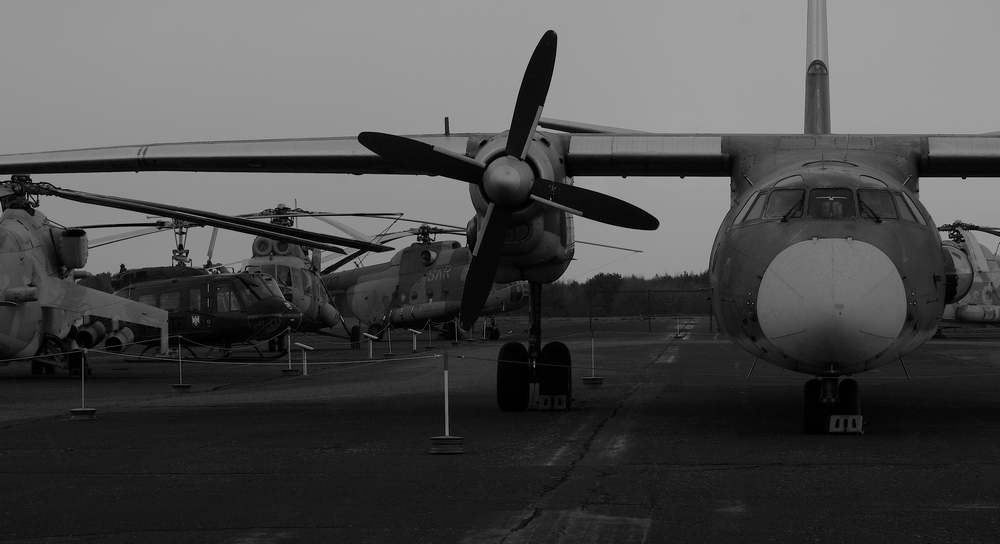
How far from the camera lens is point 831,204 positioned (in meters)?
10.0

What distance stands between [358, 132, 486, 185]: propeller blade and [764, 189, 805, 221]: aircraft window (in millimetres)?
3599

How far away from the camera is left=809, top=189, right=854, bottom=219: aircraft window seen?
32.4 ft

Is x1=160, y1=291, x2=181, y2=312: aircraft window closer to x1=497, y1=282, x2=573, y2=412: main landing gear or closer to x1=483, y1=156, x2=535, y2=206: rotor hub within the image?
x1=497, y1=282, x2=573, y2=412: main landing gear

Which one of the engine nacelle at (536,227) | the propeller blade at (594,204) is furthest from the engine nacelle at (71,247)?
the propeller blade at (594,204)

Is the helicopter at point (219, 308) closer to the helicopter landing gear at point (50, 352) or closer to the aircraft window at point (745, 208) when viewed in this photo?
the helicopter landing gear at point (50, 352)

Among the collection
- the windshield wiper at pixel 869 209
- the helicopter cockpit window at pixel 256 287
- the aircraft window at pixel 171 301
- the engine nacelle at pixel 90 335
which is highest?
the windshield wiper at pixel 869 209

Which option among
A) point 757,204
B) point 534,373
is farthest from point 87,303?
point 757,204

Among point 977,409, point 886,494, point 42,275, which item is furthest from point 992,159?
point 42,275

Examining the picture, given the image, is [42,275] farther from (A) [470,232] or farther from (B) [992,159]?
(B) [992,159]

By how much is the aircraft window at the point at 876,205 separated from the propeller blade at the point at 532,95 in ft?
13.3

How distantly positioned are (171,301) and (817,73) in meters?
19.2

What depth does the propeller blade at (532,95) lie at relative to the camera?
12438 millimetres

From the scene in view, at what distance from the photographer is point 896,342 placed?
30.4 ft

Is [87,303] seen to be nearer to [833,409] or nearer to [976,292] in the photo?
[833,409]
